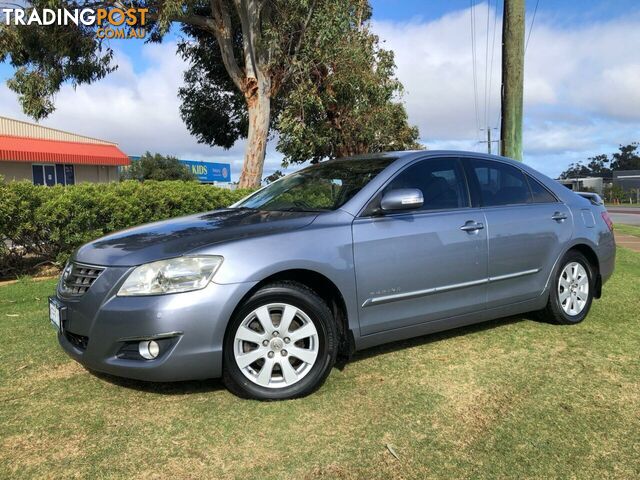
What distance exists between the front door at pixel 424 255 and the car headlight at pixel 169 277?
103 cm

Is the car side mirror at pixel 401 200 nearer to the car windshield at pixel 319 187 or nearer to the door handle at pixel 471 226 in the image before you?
the car windshield at pixel 319 187

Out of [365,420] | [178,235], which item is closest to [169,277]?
[178,235]

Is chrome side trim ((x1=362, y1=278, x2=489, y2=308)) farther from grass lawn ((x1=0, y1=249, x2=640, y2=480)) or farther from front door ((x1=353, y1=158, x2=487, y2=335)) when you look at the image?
grass lawn ((x1=0, y1=249, x2=640, y2=480))

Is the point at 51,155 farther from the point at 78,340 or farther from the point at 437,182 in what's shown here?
the point at 437,182

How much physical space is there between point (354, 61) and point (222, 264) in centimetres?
1123

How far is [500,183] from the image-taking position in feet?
15.7

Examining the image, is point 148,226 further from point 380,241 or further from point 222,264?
point 380,241

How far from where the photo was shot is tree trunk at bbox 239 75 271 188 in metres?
13.1

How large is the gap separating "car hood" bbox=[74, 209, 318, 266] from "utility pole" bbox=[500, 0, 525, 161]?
22.8 ft

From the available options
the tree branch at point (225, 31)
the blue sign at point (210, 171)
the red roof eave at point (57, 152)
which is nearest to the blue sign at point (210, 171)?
the blue sign at point (210, 171)

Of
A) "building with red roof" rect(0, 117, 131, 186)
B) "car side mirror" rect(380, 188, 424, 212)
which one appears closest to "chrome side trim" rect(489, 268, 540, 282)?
"car side mirror" rect(380, 188, 424, 212)

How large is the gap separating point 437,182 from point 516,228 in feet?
2.68

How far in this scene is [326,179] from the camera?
4453 mm

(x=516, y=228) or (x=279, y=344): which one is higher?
(x=516, y=228)
